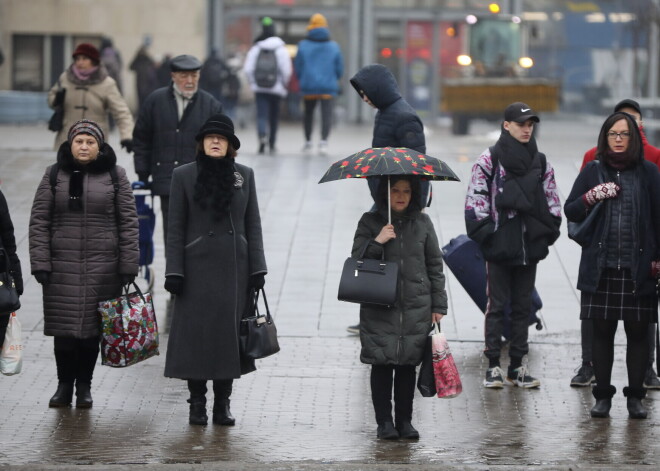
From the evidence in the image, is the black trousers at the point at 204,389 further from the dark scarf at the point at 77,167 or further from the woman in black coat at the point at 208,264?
the dark scarf at the point at 77,167

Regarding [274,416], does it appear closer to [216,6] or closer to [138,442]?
[138,442]

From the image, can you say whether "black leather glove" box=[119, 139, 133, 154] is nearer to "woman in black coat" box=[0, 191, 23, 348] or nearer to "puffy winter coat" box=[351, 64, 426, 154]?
"puffy winter coat" box=[351, 64, 426, 154]

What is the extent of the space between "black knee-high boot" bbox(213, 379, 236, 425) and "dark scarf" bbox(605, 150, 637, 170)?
2457mm

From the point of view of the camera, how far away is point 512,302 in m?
9.03

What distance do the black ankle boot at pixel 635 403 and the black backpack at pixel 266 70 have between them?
443 inches

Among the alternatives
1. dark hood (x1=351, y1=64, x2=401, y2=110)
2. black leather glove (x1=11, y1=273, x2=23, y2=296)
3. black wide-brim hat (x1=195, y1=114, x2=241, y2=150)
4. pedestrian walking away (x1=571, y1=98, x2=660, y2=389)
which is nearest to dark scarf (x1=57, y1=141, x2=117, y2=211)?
black leather glove (x1=11, y1=273, x2=23, y2=296)

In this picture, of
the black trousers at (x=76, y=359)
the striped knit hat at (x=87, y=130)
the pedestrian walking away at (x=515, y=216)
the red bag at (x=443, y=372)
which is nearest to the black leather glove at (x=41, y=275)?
the black trousers at (x=76, y=359)

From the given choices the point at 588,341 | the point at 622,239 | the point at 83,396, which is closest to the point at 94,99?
the point at 83,396

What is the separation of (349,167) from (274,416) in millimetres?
1530

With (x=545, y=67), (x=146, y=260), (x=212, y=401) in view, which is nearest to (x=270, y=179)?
(x=146, y=260)

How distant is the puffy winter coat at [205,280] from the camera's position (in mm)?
7809

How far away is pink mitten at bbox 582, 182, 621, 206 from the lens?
8.06m

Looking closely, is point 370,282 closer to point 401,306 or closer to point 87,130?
point 401,306

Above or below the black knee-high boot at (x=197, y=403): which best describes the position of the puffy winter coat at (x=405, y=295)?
above
